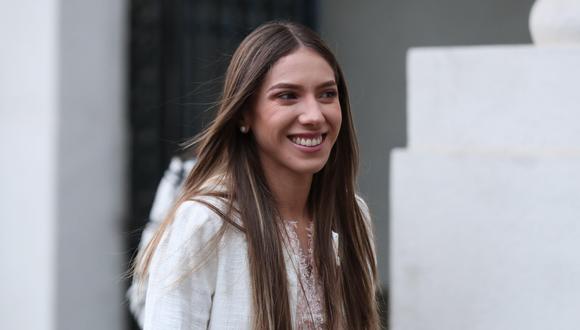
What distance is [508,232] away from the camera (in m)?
3.13

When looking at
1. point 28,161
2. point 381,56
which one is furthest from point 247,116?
point 381,56

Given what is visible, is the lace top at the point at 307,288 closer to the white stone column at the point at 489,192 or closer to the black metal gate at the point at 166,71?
the white stone column at the point at 489,192

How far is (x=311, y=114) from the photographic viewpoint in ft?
6.90

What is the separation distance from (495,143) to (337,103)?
1129mm

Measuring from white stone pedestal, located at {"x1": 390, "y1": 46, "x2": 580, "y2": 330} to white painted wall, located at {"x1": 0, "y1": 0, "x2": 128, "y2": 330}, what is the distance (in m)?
2.55

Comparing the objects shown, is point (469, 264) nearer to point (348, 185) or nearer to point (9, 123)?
point (348, 185)

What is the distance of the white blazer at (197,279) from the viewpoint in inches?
78.6

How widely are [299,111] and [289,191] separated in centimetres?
22

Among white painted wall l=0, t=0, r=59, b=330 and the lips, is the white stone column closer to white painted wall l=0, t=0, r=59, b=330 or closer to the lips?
the lips

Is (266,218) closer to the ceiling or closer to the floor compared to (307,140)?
closer to the floor

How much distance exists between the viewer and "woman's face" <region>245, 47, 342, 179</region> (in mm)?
2125

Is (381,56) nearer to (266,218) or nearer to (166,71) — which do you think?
(166,71)

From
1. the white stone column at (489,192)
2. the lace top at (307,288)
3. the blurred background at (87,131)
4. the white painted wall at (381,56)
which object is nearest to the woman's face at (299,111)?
the lace top at (307,288)

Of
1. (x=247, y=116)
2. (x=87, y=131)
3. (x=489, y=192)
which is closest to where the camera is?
(x=247, y=116)
